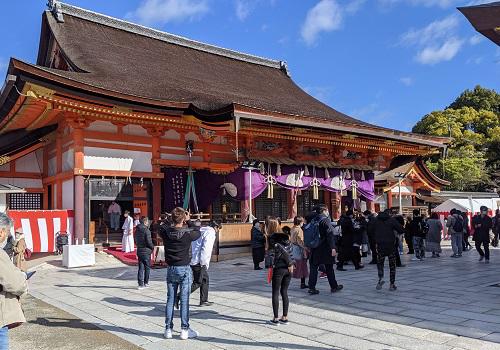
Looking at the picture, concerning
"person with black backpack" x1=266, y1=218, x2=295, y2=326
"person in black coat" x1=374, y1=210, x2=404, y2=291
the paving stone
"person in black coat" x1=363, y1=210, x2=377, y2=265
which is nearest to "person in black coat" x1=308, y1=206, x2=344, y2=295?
"person in black coat" x1=374, y1=210, x2=404, y2=291

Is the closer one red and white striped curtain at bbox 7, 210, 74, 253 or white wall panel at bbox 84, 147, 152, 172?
red and white striped curtain at bbox 7, 210, 74, 253

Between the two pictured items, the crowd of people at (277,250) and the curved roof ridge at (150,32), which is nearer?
the crowd of people at (277,250)

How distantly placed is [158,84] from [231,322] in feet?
36.6

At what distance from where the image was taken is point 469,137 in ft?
127

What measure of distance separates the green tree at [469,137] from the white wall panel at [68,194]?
26.9 meters

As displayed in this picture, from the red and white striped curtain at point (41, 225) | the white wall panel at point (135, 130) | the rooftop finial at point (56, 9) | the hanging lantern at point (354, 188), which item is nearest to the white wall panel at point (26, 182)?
the red and white striped curtain at point (41, 225)

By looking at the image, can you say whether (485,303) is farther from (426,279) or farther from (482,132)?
(482,132)

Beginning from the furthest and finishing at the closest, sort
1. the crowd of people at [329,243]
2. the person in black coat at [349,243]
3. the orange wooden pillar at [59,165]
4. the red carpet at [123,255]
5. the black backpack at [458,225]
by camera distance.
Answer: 1. the orange wooden pillar at [59,165]
2. the black backpack at [458,225]
3. the red carpet at [123,255]
4. the person in black coat at [349,243]
5. the crowd of people at [329,243]

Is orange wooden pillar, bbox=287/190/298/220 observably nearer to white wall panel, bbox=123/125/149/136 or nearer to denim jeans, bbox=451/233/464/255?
denim jeans, bbox=451/233/464/255

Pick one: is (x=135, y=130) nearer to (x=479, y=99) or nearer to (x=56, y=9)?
(x=56, y=9)

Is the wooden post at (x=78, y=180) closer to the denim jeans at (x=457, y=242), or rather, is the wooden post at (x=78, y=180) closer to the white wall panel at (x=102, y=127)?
the white wall panel at (x=102, y=127)

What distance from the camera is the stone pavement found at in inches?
200

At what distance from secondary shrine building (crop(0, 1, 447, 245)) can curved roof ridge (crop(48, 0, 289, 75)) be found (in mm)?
70

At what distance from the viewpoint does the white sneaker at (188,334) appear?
17.3ft
